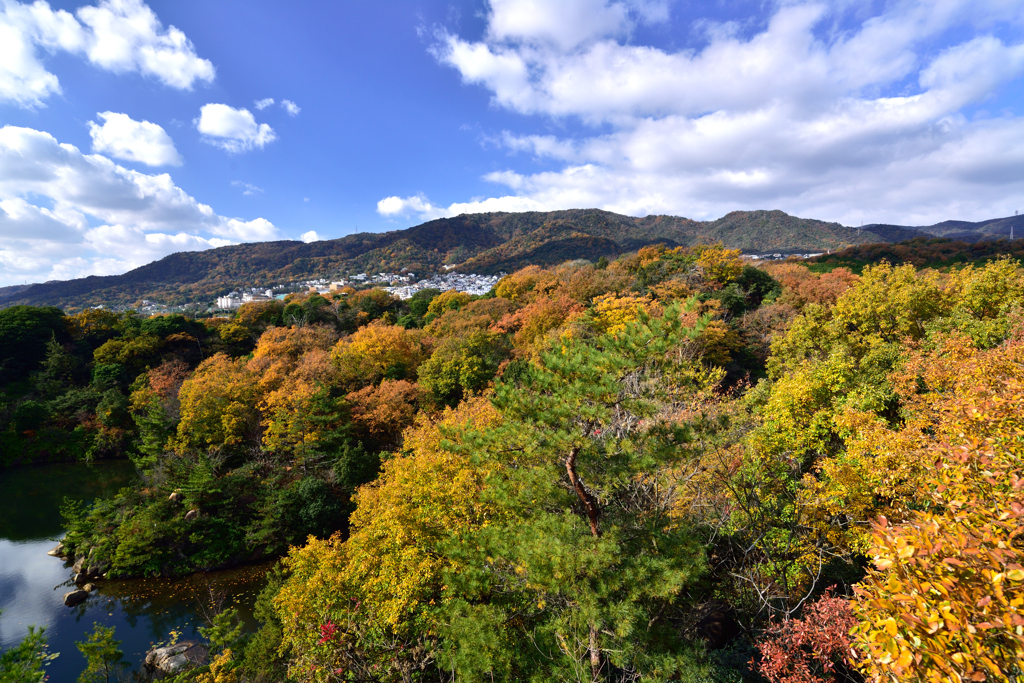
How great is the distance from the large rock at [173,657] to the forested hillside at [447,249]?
3038 inches

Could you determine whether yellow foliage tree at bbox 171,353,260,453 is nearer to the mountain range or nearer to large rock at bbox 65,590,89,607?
large rock at bbox 65,590,89,607

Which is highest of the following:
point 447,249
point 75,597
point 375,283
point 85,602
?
point 447,249

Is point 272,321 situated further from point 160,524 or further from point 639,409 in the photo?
point 639,409

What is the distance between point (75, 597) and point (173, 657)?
6.69 metres

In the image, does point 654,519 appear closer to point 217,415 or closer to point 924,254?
point 217,415

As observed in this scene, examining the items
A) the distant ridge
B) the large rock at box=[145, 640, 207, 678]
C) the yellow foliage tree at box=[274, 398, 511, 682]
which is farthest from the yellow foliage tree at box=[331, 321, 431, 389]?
the distant ridge

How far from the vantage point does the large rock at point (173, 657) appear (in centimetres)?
1082

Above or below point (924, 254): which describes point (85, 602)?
below

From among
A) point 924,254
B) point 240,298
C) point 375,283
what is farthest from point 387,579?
point 240,298

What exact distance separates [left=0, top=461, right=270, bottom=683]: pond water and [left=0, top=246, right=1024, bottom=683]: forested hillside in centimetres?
83

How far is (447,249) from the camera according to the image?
12225 cm

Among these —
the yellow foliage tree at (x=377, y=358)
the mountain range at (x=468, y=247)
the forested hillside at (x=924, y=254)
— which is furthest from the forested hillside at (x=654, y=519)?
the mountain range at (x=468, y=247)

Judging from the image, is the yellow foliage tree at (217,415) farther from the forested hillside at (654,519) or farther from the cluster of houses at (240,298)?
the cluster of houses at (240,298)

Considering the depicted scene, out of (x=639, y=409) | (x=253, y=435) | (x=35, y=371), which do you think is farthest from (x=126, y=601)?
(x=35, y=371)
